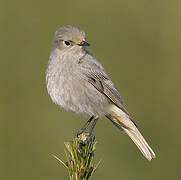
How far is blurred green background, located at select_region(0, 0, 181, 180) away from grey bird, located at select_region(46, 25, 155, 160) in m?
0.66

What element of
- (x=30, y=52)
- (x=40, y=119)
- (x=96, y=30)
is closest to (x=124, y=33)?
(x=96, y=30)

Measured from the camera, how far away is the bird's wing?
6.18m

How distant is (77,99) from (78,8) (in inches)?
106

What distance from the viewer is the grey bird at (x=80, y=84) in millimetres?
5918

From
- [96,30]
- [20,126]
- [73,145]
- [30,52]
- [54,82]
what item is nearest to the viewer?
[73,145]

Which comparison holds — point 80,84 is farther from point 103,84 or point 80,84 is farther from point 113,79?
point 113,79

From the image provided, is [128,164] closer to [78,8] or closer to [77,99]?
[77,99]

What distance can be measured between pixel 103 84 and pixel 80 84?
1.36 ft

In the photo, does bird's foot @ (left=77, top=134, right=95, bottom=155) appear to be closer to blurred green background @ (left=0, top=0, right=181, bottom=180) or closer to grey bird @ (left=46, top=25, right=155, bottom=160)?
grey bird @ (left=46, top=25, right=155, bottom=160)

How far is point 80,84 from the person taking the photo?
6.05 m

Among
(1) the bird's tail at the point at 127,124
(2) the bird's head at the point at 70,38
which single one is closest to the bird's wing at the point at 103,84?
(1) the bird's tail at the point at 127,124

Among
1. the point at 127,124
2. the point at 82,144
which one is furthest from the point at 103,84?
the point at 82,144

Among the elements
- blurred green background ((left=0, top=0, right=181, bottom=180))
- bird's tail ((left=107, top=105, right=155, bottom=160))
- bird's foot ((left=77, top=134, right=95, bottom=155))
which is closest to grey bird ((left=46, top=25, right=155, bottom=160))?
bird's tail ((left=107, top=105, right=155, bottom=160))

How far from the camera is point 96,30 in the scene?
8125 millimetres
